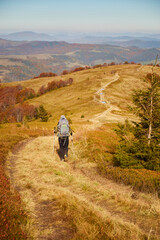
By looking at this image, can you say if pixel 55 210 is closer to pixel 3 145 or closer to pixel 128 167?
pixel 128 167

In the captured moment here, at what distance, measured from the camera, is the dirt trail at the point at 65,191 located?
5613mm

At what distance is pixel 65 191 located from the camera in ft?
25.8

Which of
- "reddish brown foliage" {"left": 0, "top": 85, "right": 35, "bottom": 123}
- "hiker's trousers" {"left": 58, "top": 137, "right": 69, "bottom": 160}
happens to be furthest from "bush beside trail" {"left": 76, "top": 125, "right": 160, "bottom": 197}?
"reddish brown foliage" {"left": 0, "top": 85, "right": 35, "bottom": 123}

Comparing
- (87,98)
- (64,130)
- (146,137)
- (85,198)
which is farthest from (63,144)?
(87,98)

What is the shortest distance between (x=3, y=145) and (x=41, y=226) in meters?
11.4

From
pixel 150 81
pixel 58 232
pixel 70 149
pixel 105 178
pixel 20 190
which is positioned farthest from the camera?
pixel 70 149

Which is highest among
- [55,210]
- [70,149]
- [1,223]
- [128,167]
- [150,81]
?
[150,81]

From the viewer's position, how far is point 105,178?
35.7 ft

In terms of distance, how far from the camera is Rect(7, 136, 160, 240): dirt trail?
5.61 m

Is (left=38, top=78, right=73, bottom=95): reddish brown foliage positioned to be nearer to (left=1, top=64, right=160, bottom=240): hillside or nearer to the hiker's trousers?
(left=1, top=64, right=160, bottom=240): hillside

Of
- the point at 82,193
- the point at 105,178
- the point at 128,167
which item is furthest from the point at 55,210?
the point at 128,167

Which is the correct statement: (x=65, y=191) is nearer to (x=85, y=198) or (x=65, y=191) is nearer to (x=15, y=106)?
(x=85, y=198)

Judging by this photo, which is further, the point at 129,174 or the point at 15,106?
the point at 15,106

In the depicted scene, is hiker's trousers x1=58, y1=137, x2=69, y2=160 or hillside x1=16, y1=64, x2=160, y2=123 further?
hillside x1=16, y1=64, x2=160, y2=123
